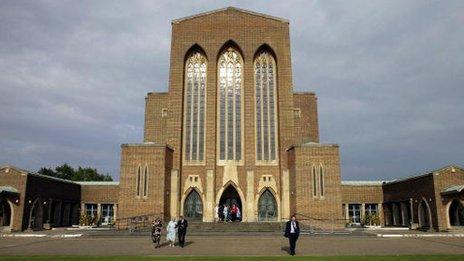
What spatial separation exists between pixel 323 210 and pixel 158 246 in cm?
1671

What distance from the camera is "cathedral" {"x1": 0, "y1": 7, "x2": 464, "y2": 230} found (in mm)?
32625

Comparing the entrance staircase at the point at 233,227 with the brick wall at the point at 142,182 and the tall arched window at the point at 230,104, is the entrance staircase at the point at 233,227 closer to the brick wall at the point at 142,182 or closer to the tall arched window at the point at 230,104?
the brick wall at the point at 142,182

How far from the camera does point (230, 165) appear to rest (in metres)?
36.2

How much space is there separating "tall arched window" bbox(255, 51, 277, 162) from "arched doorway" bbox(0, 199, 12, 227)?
1899 centimetres

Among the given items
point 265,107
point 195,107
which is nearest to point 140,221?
point 195,107

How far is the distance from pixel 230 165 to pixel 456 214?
1684 centimetres

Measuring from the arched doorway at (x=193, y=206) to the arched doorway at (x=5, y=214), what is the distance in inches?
504

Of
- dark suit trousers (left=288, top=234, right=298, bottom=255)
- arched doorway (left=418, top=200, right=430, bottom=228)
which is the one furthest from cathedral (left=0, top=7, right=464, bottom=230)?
dark suit trousers (left=288, top=234, right=298, bottom=255)

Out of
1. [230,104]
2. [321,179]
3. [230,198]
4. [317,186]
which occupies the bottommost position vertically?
[230,198]

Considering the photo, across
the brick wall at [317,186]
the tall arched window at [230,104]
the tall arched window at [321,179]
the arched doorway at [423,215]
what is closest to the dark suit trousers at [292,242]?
the brick wall at [317,186]

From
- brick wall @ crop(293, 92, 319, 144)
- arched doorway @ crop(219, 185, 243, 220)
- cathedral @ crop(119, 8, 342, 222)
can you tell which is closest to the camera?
cathedral @ crop(119, 8, 342, 222)

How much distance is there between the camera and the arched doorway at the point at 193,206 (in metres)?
35.3

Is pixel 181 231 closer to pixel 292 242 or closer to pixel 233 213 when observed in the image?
pixel 292 242

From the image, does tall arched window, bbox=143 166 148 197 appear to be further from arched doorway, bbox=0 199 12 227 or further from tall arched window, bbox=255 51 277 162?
arched doorway, bbox=0 199 12 227
